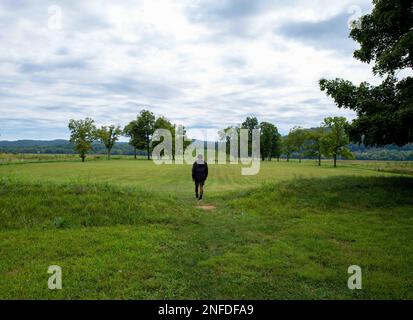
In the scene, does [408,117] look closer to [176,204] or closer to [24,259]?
[176,204]

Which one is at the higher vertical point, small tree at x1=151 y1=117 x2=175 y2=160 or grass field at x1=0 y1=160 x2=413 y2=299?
small tree at x1=151 y1=117 x2=175 y2=160

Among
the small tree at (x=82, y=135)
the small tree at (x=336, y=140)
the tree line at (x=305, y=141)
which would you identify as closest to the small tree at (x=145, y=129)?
the small tree at (x=82, y=135)

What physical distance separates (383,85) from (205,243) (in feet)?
49.6

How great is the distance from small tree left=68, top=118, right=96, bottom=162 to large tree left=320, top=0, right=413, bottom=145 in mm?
82444

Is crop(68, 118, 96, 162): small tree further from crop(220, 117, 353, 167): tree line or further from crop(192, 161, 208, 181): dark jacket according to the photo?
crop(192, 161, 208, 181): dark jacket

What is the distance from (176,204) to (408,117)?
11925mm

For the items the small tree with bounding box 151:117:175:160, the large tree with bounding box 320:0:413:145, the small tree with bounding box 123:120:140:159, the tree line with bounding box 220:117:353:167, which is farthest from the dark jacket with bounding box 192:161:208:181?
the small tree with bounding box 123:120:140:159

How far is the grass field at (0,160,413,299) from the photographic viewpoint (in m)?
6.61

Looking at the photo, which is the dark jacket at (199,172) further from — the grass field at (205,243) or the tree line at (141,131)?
the tree line at (141,131)

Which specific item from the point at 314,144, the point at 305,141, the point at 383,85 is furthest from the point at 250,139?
the point at 383,85

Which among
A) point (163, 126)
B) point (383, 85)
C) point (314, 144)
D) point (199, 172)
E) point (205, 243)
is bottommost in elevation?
point (205, 243)

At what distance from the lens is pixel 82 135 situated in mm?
93938

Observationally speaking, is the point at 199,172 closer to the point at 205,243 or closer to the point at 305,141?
the point at 205,243

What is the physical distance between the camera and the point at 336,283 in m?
6.85
